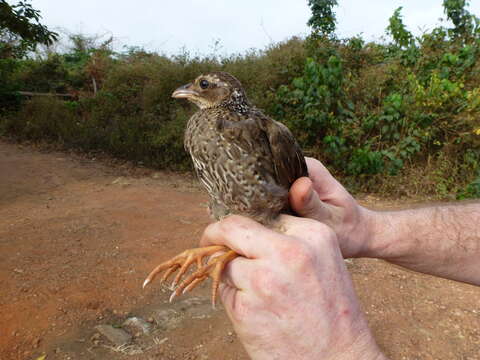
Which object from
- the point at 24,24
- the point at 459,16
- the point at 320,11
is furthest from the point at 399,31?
the point at 24,24

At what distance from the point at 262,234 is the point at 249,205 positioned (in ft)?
2.07

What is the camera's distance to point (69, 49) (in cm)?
1992

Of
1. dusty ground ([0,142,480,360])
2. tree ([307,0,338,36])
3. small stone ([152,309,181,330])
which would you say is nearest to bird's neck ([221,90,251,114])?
dusty ground ([0,142,480,360])

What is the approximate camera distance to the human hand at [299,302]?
1.53m

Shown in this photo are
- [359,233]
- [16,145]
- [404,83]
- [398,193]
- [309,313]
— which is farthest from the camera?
[16,145]

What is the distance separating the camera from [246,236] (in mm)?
1699

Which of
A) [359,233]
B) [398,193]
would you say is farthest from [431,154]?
[359,233]

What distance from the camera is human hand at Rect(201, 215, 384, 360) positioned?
1531 mm

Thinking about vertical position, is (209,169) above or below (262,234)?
above

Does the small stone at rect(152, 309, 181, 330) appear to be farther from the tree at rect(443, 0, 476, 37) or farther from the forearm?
the tree at rect(443, 0, 476, 37)

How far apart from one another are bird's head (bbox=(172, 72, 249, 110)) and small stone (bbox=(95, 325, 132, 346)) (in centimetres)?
225

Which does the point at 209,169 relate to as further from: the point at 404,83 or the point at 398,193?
the point at 404,83

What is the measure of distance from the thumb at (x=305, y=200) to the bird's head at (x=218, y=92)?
0.76m

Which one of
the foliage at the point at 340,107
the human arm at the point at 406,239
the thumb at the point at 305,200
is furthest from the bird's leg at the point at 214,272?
the foliage at the point at 340,107
